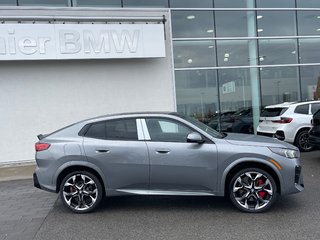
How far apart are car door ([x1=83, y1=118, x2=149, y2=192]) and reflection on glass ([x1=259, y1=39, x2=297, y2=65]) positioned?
9374mm

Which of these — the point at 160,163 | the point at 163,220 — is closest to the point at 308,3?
the point at 160,163

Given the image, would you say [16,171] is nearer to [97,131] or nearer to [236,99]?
[97,131]

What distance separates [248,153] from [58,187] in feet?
10.1

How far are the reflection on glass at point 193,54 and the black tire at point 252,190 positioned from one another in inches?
317

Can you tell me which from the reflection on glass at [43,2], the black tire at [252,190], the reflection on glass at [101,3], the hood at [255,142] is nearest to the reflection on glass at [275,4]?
the reflection on glass at [101,3]

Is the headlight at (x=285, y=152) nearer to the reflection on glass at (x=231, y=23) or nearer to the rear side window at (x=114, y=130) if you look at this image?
the rear side window at (x=114, y=130)

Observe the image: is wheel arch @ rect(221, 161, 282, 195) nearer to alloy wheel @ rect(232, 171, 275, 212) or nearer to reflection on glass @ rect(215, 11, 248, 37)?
alloy wheel @ rect(232, 171, 275, 212)

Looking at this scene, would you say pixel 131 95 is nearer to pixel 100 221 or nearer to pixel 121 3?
pixel 121 3

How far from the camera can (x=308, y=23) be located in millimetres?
14031

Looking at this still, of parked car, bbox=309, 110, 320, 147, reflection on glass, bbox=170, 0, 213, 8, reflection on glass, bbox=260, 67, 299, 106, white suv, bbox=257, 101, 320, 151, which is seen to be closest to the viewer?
parked car, bbox=309, 110, 320, 147

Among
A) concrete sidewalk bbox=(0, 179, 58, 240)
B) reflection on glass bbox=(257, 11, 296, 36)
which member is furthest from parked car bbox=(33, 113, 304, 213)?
reflection on glass bbox=(257, 11, 296, 36)

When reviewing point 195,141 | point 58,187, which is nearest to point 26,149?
point 58,187

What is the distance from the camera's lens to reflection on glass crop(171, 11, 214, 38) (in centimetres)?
1291

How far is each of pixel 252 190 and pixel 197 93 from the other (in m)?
7.82
